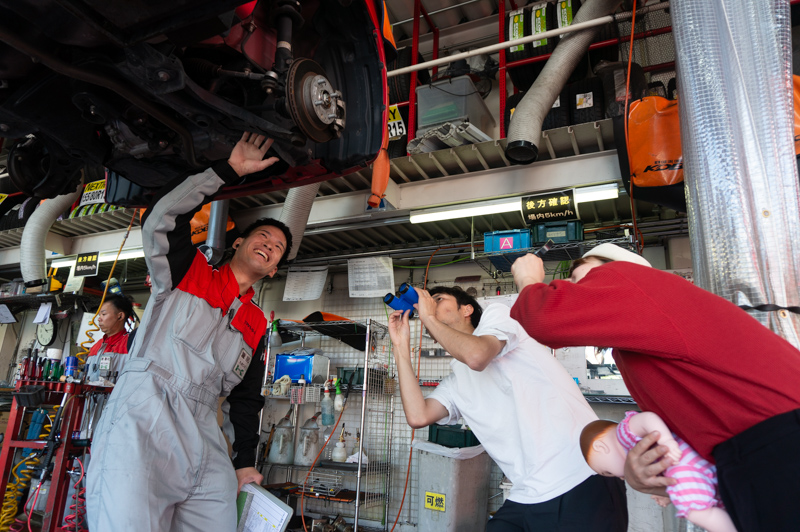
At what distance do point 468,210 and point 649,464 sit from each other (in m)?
3.55

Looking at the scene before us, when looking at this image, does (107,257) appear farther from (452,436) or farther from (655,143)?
(655,143)

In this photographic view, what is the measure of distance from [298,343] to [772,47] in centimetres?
558

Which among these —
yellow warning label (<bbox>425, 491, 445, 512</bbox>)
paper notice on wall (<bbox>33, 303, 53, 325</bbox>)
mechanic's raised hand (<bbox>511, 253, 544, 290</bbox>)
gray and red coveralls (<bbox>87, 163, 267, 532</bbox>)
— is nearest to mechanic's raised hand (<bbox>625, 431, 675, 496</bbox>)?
mechanic's raised hand (<bbox>511, 253, 544, 290</bbox>)

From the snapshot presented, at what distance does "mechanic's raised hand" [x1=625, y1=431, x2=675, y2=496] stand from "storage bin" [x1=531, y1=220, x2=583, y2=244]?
3324mm

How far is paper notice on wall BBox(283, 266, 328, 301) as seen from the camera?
5.93 meters

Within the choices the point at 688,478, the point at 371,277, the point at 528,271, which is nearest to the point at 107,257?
the point at 371,277

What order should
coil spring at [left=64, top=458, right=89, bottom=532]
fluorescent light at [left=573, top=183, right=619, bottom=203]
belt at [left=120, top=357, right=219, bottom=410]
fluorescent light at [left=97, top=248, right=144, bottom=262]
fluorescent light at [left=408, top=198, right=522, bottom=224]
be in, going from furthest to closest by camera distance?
1. fluorescent light at [left=97, top=248, right=144, bottom=262]
2. fluorescent light at [left=408, top=198, right=522, bottom=224]
3. fluorescent light at [left=573, top=183, right=619, bottom=203]
4. coil spring at [left=64, top=458, right=89, bottom=532]
5. belt at [left=120, top=357, right=219, bottom=410]

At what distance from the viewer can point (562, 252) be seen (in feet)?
14.2

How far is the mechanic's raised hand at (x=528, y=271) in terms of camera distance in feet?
4.97

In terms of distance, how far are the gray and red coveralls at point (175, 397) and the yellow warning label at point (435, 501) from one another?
209 cm

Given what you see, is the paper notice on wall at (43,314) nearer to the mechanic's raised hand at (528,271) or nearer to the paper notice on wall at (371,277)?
the paper notice on wall at (371,277)

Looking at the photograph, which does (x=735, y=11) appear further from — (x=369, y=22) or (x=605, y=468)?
(x=605, y=468)

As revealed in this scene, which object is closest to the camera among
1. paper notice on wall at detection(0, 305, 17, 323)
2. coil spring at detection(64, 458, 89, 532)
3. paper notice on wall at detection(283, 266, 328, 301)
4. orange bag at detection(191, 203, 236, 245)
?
coil spring at detection(64, 458, 89, 532)

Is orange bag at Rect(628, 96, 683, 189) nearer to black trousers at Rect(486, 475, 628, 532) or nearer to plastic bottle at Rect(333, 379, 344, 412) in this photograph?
black trousers at Rect(486, 475, 628, 532)
